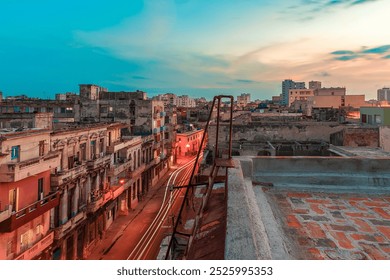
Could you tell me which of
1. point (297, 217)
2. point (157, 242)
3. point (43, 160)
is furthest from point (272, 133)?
point (297, 217)

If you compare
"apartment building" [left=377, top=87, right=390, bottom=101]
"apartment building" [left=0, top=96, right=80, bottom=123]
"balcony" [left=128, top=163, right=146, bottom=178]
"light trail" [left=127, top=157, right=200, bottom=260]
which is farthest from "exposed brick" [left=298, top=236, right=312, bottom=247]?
"apartment building" [left=377, top=87, right=390, bottom=101]

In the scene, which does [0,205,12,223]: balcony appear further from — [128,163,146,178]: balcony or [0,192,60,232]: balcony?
[128,163,146,178]: balcony

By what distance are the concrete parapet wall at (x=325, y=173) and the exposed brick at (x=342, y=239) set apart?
2514 millimetres

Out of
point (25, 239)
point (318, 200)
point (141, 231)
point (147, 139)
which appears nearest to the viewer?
point (318, 200)

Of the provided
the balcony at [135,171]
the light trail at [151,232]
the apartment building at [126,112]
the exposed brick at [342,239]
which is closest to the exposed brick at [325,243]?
the exposed brick at [342,239]

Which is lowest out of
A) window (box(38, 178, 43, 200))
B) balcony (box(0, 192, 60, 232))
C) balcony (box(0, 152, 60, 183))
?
balcony (box(0, 192, 60, 232))

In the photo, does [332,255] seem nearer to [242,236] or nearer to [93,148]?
[242,236]

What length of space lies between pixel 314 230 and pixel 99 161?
21.7 metres

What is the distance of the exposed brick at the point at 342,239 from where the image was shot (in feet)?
14.5

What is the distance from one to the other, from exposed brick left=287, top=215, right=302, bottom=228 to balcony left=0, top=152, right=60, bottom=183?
13738 millimetres

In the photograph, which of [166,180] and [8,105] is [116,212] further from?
[8,105]

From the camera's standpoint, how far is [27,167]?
15555 millimetres

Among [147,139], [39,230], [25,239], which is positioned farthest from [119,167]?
[25,239]

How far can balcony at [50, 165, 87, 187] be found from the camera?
1839cm
